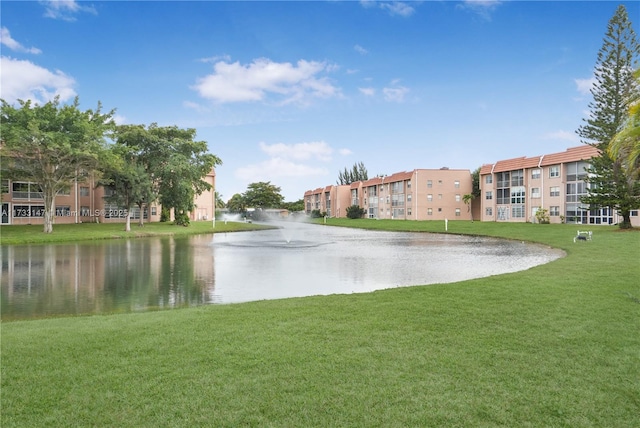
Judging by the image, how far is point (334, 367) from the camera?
16.7 ft

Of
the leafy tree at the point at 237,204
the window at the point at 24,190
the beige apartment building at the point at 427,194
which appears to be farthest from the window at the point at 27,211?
the leafy tree at the point at 237,204

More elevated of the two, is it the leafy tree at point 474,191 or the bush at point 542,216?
the leafy tree at point 474,191

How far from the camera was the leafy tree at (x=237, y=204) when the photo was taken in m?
116

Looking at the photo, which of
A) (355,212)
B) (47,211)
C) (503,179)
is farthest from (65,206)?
(503,179)

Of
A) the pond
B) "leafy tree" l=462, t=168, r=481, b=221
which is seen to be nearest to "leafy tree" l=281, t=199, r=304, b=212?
"leafy tree" l=462, t=168, r=481, b=221

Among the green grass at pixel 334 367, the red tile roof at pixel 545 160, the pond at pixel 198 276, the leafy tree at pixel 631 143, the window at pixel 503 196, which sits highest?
the red tile roof at pixel 545 160

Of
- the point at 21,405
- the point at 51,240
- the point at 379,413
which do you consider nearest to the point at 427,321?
the point at 379,413

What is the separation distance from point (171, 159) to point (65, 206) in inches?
718

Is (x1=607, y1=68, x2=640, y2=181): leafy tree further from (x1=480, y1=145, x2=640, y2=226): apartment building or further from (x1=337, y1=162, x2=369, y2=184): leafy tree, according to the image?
(x1=337, y1=162, x2=369, y2=184): leafy tree

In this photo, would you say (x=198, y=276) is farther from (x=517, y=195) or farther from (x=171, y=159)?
(x=517, y=195)

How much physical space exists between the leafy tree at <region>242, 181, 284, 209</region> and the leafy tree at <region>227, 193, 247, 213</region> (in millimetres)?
1516

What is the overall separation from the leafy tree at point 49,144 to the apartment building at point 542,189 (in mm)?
49895

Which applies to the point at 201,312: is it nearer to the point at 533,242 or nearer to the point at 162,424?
the point at 162,424

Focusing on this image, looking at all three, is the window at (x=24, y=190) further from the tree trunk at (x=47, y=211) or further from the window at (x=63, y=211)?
the tree trunk at (x=47, y=211)
